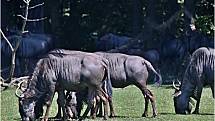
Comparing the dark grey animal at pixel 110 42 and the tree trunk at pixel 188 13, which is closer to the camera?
the tree trunk at pixel 188 13

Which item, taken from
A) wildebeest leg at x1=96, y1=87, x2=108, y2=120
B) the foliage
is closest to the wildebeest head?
wildebeest leg at x1=96, y1=87, x2=108, y2=120

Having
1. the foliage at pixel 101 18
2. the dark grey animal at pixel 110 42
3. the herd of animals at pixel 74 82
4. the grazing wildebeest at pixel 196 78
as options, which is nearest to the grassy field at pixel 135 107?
the grazing wildebeest at pixel 196 78

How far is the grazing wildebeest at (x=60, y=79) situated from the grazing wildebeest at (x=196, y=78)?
9.23 feet

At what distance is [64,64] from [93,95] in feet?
2.67

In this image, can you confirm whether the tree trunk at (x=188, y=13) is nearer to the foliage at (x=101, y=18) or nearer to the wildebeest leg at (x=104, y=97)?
the foliage at (x=101, y=18)

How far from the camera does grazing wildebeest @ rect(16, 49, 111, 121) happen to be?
12.2 meters

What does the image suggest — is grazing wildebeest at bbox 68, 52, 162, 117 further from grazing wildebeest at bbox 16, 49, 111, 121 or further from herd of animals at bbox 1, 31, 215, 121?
grazing wildebeest at bbox 16, 49, 111, 121

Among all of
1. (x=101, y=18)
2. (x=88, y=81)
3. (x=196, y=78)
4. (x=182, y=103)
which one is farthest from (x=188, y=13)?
(x=88, y=81)

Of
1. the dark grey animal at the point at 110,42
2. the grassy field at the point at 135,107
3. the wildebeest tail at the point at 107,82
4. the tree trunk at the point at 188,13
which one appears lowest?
the grassy field at the point at 135,107

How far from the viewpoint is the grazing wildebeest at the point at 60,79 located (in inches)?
480

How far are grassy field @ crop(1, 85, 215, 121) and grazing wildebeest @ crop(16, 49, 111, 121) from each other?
1.11m

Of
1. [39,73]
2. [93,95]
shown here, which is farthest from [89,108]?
[39,73]

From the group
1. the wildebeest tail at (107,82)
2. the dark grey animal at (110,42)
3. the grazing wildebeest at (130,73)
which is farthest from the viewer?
the dark grey animal at (110,42)

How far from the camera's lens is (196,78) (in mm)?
14703
